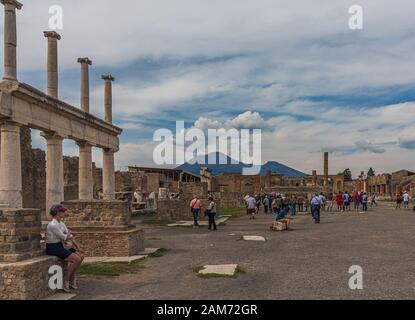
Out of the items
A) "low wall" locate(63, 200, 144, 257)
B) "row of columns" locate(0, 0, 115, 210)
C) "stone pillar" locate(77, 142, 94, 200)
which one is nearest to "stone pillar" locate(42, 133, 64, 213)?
"row of columns" locate(0, 0, 115, 210)

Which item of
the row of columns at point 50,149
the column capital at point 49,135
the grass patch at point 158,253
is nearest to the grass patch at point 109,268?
the grass patch at point 158,253

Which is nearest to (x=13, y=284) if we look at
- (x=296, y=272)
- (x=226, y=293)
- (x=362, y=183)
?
(x=226, y=293)

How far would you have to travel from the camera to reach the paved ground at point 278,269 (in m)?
8.14

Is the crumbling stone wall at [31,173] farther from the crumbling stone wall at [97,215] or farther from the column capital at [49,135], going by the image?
the crumbling stone wall at [97,215]

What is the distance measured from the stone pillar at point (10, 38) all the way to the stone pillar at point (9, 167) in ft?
4.90

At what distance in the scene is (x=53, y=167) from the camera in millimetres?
17969

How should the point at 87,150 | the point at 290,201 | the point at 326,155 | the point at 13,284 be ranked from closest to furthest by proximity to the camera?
the point at 13,284, the point at 87,150, the point at 290,201, the point at 326,155

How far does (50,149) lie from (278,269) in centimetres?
1060

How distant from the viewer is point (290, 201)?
3256cm

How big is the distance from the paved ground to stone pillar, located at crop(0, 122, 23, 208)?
4.28m

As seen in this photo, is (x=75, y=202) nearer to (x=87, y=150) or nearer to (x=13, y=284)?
(x=13, y=284)

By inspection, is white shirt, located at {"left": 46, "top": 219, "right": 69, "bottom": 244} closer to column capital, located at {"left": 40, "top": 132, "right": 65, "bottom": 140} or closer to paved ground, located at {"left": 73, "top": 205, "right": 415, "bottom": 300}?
paved ground, located at {"left": 73, "top": 205, "right": 415, "bottom": 300}

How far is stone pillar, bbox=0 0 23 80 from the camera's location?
1395cm
